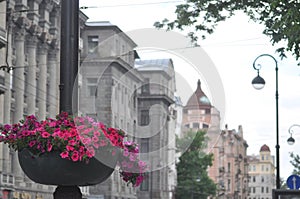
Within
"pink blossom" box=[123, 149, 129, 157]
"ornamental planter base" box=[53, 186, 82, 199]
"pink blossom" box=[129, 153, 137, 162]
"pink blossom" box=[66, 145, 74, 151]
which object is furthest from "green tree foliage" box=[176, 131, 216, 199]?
"pink blossom" box=[66, 145, 74, 151]

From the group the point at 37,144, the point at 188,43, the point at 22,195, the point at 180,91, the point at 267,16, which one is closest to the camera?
the point at 37,144

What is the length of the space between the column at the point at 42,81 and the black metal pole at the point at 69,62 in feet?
156

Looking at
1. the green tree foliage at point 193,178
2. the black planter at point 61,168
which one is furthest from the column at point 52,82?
the black planter at point 61,168

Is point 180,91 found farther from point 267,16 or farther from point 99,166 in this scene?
point 267,16

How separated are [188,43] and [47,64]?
50525mm

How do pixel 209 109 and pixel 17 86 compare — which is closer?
pixel 209 109

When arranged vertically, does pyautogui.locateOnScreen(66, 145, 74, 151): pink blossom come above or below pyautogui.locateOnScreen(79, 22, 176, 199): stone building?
below

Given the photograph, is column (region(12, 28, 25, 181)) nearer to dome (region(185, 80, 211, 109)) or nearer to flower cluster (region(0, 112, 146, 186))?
dome (region(185, 80, 211, 109))

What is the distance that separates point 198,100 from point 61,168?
1.39m

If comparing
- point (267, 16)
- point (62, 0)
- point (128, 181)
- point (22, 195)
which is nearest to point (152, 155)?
point (128, 181)

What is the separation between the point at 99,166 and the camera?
22.1ft

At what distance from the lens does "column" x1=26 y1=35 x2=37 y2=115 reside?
5194 cm

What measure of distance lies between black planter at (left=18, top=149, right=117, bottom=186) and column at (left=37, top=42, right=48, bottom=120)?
1893 inches

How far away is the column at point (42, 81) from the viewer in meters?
54.7
